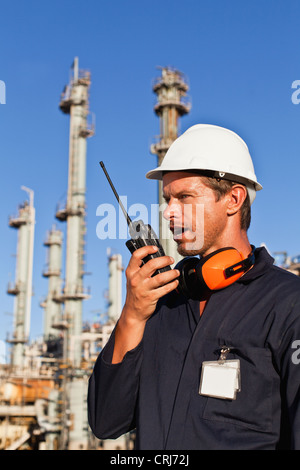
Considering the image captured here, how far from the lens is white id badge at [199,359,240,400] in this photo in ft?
5.88

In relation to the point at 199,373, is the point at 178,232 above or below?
above

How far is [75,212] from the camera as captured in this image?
25.3 m

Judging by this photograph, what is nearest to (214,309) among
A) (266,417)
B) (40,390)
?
(266,417)

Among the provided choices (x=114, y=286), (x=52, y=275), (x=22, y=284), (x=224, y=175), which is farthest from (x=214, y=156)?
(x=52, y=275)

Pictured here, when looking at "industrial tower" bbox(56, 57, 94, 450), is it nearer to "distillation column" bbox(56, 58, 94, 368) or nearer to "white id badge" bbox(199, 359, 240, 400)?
"distillation column" bbox(56, 58, 94, 368)

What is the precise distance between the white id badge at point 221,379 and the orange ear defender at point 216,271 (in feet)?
0.93

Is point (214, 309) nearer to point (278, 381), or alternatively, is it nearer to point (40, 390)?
point (278, 381)

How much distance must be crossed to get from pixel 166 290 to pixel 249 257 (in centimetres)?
38

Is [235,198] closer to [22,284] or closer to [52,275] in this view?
→ [22,284]

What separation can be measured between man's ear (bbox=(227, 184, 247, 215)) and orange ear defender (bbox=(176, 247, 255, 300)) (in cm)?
21

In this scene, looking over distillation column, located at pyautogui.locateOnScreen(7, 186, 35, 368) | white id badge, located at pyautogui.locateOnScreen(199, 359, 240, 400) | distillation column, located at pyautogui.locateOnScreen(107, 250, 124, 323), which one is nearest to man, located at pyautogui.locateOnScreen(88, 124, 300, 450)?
white id badge, located at pyautogui.locateOnScreen(199, 359, 240, 400)

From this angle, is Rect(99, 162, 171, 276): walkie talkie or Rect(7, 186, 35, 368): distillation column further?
Rect(7, 186, 35, 368): distillation column

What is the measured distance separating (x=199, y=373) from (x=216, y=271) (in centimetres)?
36

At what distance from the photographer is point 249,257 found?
6.68ft
